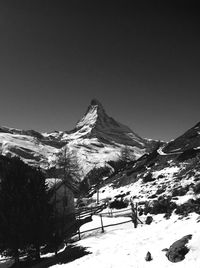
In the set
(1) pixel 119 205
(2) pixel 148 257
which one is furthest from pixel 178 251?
(1) pixel 119 205

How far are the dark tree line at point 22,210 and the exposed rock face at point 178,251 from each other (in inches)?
511

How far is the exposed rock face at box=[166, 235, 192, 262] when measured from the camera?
40.9 feet

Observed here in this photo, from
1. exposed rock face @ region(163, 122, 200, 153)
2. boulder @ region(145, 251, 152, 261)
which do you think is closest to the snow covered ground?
boulder @ region(145, 251, 152, 261)

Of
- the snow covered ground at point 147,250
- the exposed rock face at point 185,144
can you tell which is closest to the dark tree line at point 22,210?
the snow covered ground at point 147,250

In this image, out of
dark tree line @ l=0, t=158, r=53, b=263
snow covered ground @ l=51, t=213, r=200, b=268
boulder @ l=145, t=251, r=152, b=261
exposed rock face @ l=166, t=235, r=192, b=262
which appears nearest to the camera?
exposed rock face @ l=166, t=235, r=192, b=262

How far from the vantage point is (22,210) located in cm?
2244

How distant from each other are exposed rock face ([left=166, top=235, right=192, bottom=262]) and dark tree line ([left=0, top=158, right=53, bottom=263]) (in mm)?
12973

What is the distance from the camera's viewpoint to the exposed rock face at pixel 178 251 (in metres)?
12.5

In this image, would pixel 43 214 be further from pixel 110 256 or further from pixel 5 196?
pixel 110 256

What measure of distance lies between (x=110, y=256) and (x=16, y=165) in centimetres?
1206

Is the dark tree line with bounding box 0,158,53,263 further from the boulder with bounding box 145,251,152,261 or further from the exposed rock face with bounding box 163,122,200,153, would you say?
the exposed rock face with bounding box 163,122,200,153

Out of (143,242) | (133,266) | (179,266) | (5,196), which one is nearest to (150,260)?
(133,266)

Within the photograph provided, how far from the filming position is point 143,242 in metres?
16.4

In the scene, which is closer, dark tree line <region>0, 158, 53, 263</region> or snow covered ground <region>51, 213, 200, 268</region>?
snow covered ground <region>51, 213, 200, 268</region>
